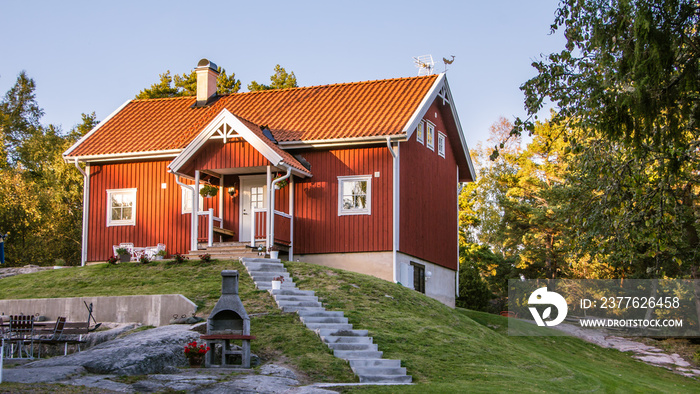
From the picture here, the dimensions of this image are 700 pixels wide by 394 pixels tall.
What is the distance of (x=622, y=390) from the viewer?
52.6ft

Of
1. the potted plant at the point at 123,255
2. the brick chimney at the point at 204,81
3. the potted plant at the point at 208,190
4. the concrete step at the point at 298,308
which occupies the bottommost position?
the concrete step at the point at 298,308

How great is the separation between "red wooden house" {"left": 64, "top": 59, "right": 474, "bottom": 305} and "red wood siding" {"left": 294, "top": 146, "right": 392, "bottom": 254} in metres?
0.03

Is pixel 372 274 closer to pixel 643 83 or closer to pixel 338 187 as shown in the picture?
pixel 338 187

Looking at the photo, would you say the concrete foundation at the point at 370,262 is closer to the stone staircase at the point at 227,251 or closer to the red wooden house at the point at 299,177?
the red wooden house at the point at 299,177

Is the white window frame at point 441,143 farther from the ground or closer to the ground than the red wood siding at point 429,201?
farther from the ground

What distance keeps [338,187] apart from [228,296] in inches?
391

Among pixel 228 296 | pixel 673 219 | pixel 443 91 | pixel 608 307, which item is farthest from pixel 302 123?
pixel 608 307

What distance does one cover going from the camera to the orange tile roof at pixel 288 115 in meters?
23.3

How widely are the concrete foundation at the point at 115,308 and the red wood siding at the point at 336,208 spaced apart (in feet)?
23.1

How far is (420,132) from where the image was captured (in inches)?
965

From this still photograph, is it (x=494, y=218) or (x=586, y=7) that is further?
(x=494, y=218)

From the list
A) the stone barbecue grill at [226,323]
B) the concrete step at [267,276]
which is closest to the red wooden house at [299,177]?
the concrete step at [267,276]

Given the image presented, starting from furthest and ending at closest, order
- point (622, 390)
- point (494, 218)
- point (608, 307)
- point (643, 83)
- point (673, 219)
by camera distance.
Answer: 1. point (494, 218)
2. point (608, 307)
3. point (622, 390)
4. point (673, 219)
5. point (643, 83)

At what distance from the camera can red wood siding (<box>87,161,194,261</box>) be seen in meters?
24.2
